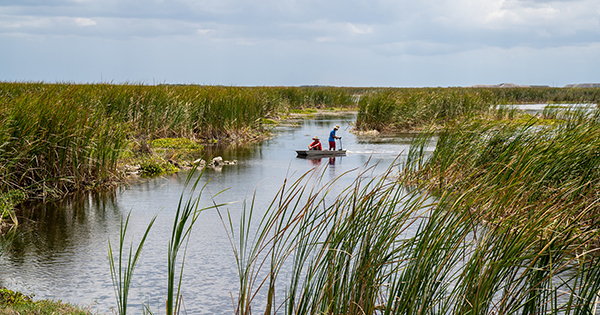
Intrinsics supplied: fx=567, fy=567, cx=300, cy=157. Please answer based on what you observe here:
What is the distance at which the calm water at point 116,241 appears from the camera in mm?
5973

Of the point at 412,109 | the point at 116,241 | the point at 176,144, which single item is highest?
the point at 412,109

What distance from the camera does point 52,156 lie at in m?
10.2

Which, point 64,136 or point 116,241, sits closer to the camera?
point 116,241

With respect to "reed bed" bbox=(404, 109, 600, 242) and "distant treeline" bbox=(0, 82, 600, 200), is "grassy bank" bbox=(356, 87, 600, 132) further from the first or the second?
"reed bed" bbox=(404, 109, 600, 242)

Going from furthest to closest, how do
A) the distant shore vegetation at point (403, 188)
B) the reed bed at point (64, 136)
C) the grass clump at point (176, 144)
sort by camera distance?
1. the grass clump at point (176, 144)
2. the reed bed at point (64, 136)
3. the distant shore vegetation at point (403, 188)

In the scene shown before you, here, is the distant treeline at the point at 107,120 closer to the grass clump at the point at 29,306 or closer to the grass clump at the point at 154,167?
the grass clump at the point at 154,167

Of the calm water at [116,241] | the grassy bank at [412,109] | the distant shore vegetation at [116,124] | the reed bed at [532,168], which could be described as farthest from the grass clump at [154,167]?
the grassy bank at [412,109]

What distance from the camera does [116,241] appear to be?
8.05 m

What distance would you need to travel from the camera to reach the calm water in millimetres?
5973

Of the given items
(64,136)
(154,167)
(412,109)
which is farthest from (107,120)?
(412,109)

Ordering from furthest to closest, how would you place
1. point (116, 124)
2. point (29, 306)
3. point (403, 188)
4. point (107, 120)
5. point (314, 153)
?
point (314, 153) → point (107, 120) → point (116, 124) → point (403, 188) → point (29, 306)

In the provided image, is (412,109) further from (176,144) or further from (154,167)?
(154,167)

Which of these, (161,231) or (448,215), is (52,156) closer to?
(161,231)

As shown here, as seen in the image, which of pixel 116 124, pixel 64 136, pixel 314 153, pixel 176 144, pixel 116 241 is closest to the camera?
pixel 116 241
